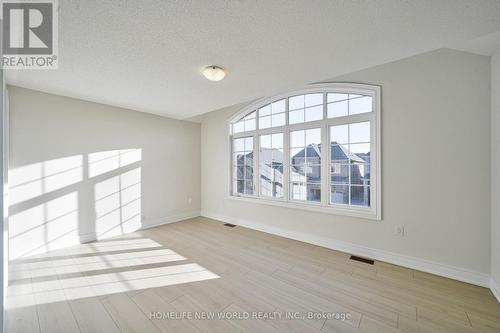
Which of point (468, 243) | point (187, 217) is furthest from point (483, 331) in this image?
point (187, 217)

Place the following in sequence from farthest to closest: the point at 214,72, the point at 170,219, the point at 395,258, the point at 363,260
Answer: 1. the point at 170,219
2. the point at 363,260
3. the point at 395,258
4. the point at 214,72

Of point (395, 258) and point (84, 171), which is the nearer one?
point (395, 258)

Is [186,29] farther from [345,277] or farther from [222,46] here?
[345,277]

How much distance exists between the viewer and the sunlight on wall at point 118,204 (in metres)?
3.64

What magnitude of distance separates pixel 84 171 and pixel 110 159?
0.44 meters

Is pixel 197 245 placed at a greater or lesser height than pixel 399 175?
lesser

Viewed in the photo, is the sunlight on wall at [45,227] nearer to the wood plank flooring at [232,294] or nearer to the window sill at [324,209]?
the wood plank flooring at [232,294]

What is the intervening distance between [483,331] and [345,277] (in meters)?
1.09

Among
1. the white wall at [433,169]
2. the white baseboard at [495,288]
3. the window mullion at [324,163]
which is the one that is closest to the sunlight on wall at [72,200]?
the window mullion at [324,163]

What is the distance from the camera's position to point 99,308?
1.91 metres

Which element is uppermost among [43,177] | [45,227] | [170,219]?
[43,177]

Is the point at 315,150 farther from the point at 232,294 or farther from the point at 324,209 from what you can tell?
the point at 232,294

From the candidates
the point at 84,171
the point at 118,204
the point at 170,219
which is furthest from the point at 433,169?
the point at 84,171

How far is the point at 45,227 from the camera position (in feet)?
10.0
